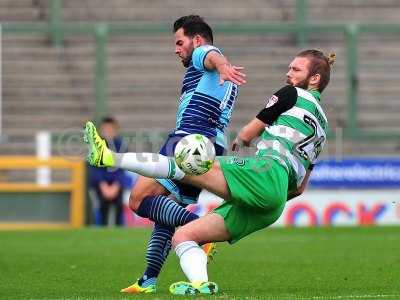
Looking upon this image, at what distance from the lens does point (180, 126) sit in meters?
8.69

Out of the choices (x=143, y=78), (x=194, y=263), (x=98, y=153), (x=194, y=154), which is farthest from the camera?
(x=143, y=78)

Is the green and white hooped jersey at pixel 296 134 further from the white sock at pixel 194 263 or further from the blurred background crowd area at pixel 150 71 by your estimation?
the blurred background crowd area at pixel 150 71

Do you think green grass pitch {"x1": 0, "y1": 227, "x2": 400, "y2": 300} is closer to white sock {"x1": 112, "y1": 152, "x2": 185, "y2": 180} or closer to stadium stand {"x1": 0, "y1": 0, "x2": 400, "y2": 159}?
white sock {"x1": 112, "y1": 152, "x2": 185, "y2": 180}

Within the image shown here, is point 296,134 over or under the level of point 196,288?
over

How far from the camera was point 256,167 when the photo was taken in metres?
7.78

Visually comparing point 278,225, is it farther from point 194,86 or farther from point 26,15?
point 194,86

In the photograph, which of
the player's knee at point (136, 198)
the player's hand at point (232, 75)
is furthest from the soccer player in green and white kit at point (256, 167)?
the player's knee at point (136, 198)

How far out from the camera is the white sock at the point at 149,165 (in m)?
7.64

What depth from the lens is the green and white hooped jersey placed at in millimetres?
7939

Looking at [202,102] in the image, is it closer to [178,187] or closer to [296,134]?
[178,187]

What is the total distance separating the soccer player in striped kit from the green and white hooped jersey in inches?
26.0

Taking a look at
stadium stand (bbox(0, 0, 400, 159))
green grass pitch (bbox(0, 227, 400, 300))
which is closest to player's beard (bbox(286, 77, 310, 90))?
green grass pitch (bbox(0, 227, 400, 300))

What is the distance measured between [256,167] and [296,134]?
39 cm

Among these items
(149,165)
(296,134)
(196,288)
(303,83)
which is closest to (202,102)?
(303,83)
